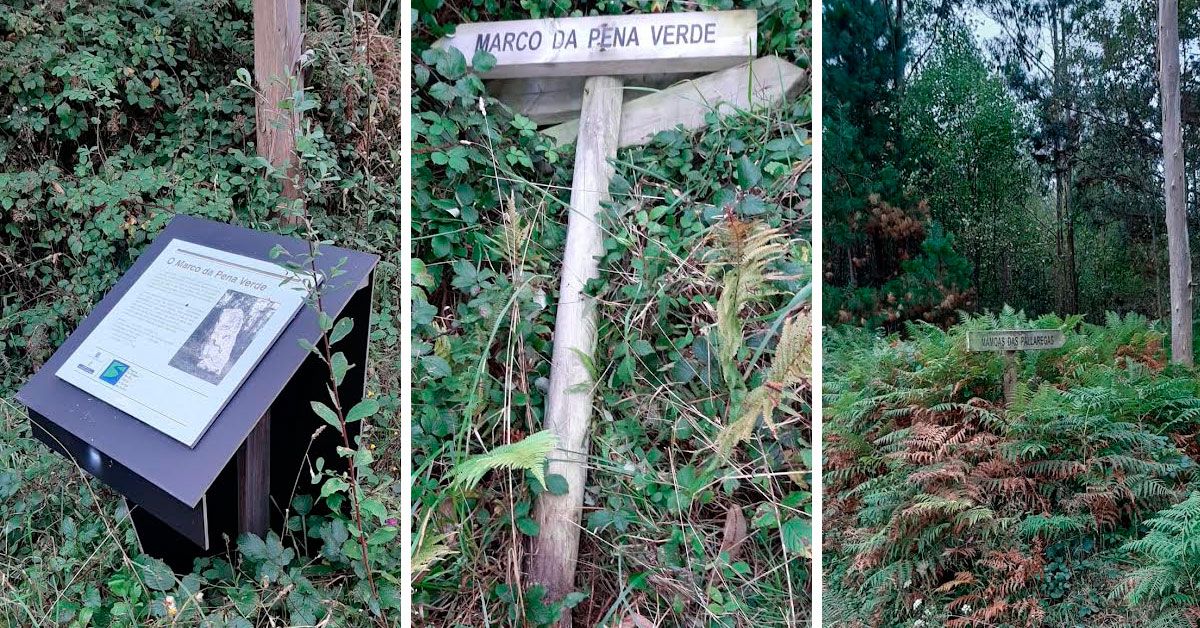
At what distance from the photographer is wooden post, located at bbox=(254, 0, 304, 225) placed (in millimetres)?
3336

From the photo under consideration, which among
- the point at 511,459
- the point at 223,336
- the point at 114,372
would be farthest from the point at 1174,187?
the point at 114,372

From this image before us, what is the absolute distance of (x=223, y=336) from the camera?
2064 mm

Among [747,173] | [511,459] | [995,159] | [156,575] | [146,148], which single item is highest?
[146,148]

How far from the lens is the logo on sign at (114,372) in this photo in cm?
226

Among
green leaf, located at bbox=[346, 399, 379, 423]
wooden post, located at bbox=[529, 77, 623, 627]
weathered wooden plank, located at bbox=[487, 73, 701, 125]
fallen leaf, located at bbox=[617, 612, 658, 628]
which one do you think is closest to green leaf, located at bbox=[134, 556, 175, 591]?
green leaf, located at bbox=[346, 399, 379, 423]

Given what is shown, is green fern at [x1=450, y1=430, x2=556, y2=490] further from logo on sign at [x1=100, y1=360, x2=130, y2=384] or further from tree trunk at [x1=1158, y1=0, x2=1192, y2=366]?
tree trunk at [x1=1158, y1=0, x2=1192, y2=366]

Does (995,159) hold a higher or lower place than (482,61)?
higher

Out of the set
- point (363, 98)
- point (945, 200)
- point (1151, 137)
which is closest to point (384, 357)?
point (363, 98)

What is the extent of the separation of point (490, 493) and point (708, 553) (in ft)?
1.49

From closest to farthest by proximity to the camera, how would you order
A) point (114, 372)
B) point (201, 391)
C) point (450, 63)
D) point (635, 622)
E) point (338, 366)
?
point (450, 63)
point (635, 622)
point (338, 366)
point (201, 391)
point (114, 372)

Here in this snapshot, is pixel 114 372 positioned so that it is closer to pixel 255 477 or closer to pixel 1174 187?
pixel 255 477

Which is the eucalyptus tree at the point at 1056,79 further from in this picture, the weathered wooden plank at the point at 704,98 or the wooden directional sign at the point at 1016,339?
the weathered wooden plank at the point at 704,98

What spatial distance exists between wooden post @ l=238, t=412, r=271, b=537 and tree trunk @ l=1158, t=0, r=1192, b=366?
10.6ft

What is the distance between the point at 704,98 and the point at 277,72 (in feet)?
7.70
